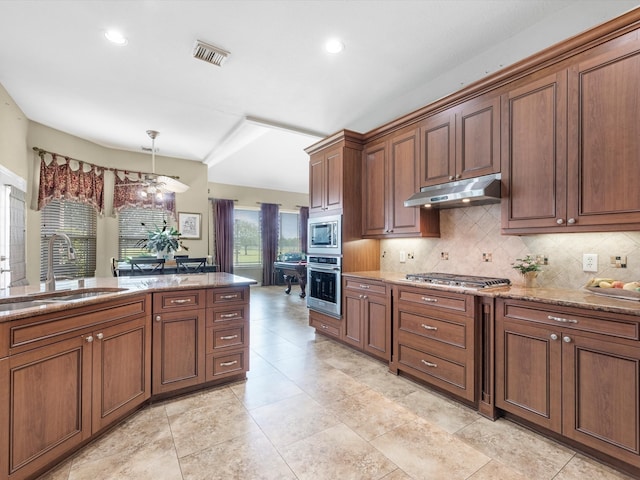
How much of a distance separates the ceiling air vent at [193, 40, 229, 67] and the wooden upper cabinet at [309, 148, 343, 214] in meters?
1.51

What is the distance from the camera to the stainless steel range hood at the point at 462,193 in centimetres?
231

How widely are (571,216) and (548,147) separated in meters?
0.49

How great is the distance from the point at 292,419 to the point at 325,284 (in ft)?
5.91

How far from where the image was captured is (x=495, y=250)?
8.75 ft

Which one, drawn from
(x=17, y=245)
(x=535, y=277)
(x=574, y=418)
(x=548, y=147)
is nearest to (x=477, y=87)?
(x=548, y=147)

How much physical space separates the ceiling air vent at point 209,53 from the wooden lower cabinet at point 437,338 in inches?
103

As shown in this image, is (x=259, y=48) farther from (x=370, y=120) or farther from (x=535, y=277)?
(x=535, y=277)

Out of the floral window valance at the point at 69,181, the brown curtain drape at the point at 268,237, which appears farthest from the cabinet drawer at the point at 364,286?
the brown curtain drape at the point at 268,237

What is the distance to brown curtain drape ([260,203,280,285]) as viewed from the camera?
27.8 feet

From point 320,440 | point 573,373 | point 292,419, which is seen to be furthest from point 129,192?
point 573,373

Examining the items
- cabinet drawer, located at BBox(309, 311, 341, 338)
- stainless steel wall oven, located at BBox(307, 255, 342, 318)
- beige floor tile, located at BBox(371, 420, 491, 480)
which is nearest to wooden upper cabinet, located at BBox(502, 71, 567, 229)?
beige floor tile, located at BBox(371, 420, 491, 480)

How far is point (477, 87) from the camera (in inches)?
96.8

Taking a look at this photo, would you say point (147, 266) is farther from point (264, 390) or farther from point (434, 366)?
point (434, 366)

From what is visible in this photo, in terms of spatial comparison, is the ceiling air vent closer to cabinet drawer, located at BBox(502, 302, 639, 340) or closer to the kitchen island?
the kitchen island
